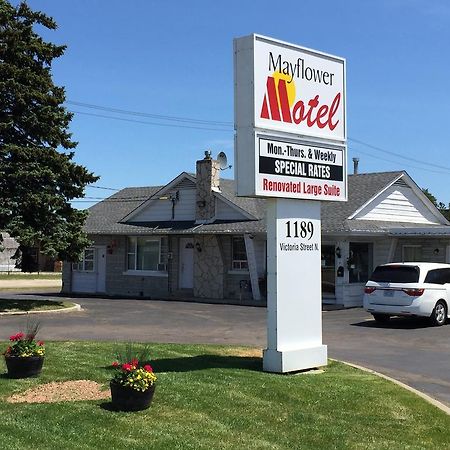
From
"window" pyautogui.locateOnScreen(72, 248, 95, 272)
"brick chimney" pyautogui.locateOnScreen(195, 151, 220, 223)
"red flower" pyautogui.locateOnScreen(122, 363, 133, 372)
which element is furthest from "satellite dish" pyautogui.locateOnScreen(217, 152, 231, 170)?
"red flower" pyautogui.locateOnScreen(122, 363, 133, 372)

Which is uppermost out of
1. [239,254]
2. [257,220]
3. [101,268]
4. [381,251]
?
[257,220]

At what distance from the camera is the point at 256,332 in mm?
16938

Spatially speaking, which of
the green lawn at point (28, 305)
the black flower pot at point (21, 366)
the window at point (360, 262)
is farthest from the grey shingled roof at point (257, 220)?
the black flower pot at point (21, 366)

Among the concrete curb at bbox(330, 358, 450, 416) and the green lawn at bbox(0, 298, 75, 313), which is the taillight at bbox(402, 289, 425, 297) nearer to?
the concrete curb at bbox(330, 358, 450, 416)

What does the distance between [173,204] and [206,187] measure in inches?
85.6

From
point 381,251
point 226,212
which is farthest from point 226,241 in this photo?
point 381,251

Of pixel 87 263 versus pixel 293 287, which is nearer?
pixel 293 287

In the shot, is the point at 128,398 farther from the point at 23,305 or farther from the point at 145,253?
the point at 145,253

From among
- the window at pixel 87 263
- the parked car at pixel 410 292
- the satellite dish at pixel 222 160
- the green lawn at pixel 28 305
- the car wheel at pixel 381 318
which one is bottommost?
the car wheel at pixel 381 318

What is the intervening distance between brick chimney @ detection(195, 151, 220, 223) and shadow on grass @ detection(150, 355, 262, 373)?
16974 mm

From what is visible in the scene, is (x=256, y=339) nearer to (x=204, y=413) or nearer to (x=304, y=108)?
(x=304, y=108)

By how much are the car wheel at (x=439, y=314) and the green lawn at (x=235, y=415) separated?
8.40m

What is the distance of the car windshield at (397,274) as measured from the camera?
18.4m

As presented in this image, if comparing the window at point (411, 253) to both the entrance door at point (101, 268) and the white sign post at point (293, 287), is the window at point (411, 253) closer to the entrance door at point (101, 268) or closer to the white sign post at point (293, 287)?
the entrance door at point (101, 268)
